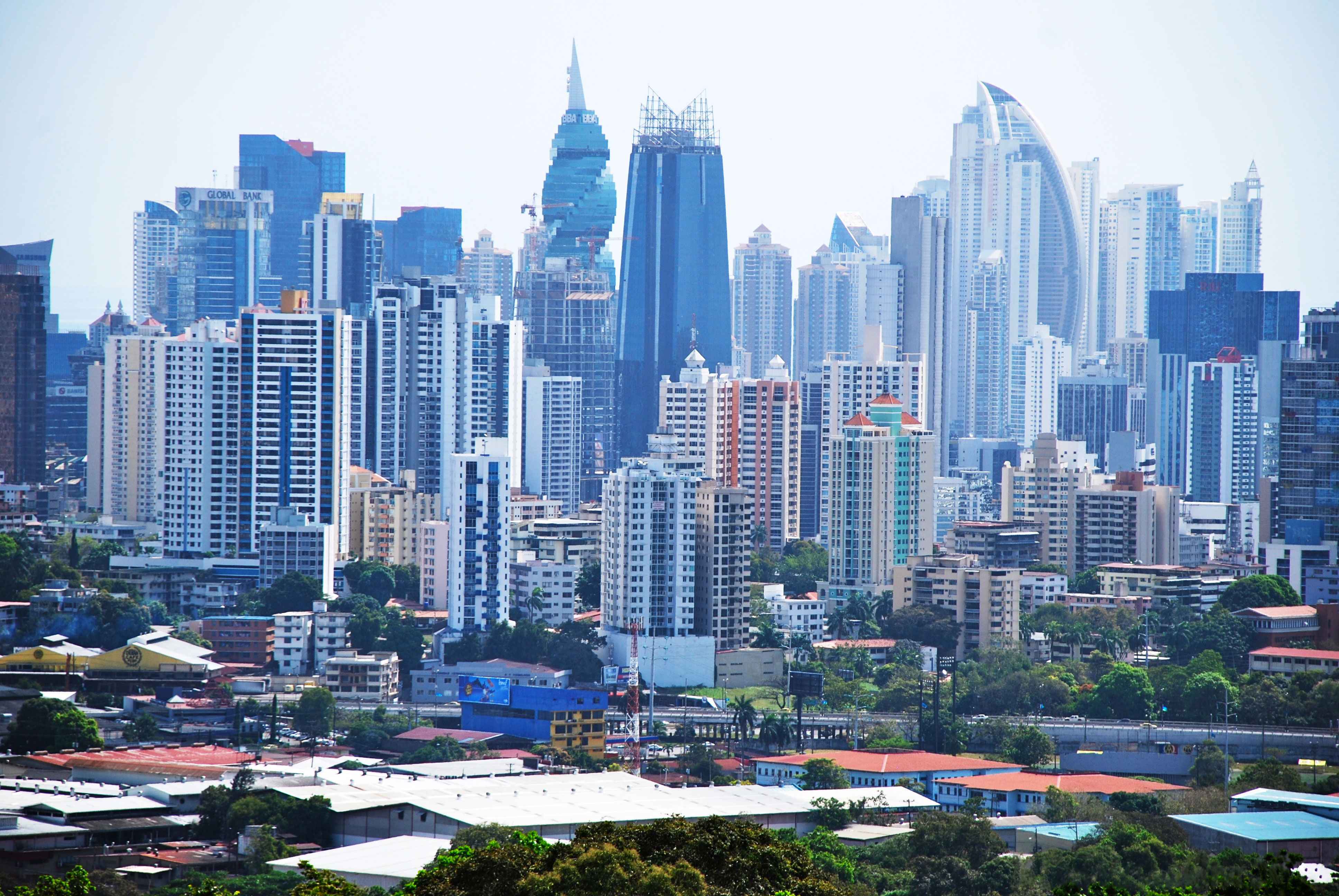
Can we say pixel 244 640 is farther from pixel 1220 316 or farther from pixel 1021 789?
pixel 1220 316

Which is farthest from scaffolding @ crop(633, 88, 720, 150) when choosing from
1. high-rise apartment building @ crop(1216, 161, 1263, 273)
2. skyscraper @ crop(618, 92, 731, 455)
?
high-rise apartment building @ crop(1216, 161, 1263, 273)

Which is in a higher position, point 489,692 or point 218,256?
point 218,256

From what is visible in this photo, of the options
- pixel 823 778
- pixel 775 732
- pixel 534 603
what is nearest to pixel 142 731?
pixel 775 732

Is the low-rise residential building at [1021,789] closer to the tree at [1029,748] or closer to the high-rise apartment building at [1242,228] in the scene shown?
the tree at [1029,748]

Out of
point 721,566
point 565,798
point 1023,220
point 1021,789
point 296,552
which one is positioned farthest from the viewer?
point 1023,220

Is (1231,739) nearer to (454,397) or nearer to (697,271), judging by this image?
(454,397)

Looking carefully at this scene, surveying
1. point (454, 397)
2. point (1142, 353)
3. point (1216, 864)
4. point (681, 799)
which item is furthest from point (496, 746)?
point (1142, 353)

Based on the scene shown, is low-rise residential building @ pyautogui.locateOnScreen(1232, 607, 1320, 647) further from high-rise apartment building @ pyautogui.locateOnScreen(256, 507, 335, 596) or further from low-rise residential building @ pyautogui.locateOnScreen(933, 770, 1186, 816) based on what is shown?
high-rise apartment building @ pyautogui.locateOnScreen(256, 507, 335, 596)
